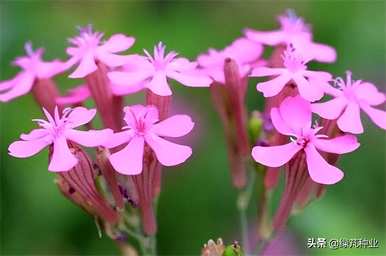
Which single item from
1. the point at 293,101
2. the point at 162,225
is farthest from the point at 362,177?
the point at 293,101

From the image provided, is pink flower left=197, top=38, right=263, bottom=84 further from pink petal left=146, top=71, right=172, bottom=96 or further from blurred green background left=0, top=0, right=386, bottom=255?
blurred green background left=0, top=0, right=386, bottom=255

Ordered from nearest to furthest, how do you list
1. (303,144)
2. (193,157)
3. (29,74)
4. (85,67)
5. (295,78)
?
1. (303,144)
2. (295,78)
3. (85,67)
4. (29,74)
5. (193,157)

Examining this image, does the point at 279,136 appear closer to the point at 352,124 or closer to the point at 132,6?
the point at 352,124

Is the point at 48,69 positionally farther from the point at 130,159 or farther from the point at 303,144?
the point at 303,144

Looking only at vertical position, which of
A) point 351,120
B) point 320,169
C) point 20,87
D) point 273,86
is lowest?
point 320,169

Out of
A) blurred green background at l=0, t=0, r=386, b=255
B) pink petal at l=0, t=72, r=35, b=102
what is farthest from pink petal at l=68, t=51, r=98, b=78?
blurred green background at l=0, t=0, r=386, b=255

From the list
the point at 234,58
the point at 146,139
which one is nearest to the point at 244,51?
the point at 234,58
